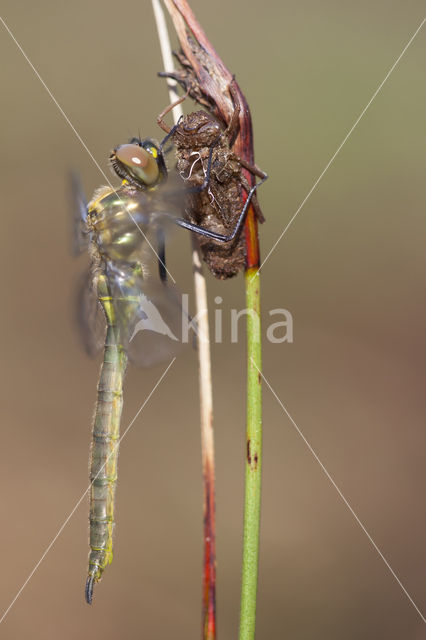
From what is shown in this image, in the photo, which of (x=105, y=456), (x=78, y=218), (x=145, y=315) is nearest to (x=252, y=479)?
(x=105, y=456)

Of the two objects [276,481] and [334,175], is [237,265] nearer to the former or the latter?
[276,481]

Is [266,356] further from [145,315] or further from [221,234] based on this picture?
[221,234]

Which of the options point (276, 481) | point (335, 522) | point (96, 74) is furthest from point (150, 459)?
point (96, 74)

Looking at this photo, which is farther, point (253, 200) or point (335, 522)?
point (335, 522)

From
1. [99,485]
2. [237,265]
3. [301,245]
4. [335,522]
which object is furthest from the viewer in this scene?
[301,245]

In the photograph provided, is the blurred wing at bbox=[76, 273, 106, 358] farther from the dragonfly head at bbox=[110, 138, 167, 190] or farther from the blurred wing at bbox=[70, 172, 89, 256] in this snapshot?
the dragonfly head at bbox=[110, 138, 167, 190]

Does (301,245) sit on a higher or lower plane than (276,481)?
higher

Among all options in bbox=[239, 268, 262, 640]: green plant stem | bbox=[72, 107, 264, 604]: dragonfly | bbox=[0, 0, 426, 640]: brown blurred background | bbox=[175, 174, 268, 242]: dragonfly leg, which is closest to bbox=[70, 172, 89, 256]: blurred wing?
bbox=[72, 107, 264, 604]: dragonfly

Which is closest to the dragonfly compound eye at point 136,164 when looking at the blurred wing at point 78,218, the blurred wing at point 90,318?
the blurred wing at point 78,218
